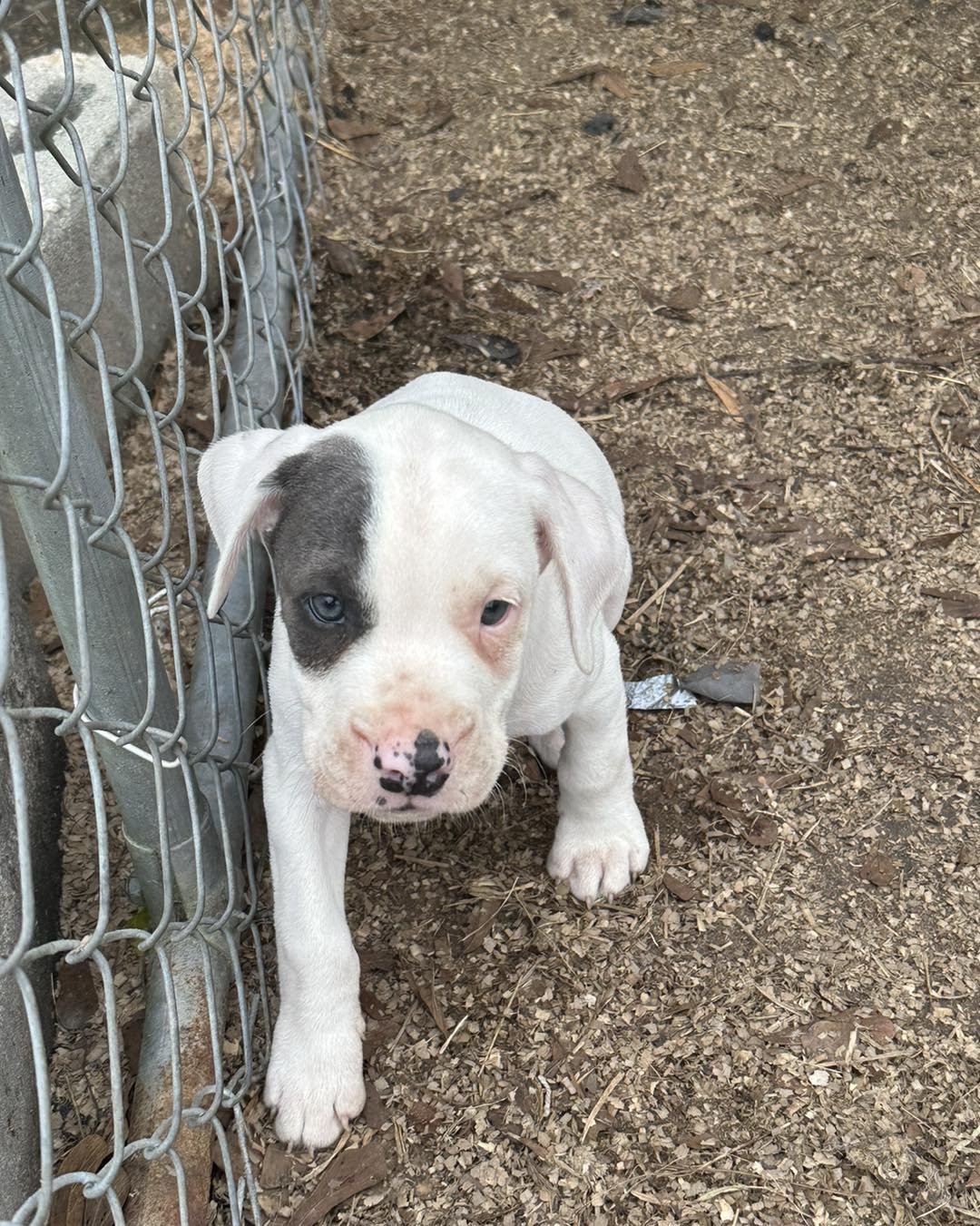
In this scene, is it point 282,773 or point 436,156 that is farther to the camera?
point 436,156

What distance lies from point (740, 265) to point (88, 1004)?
3.24 meters

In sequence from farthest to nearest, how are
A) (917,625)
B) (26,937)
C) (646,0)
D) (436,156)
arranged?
(646,0)
(436,156)
(917,625)
(26,937)

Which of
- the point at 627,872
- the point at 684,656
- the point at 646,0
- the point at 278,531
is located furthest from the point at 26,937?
the point at 646,0

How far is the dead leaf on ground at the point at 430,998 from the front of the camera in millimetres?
2773

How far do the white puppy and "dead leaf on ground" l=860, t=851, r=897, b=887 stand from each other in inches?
21.0

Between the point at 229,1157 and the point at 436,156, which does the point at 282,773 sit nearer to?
the point at 229,1157

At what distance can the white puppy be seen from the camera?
217cm

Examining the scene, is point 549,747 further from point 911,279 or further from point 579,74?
point 579,74

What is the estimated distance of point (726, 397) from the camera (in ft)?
13.4

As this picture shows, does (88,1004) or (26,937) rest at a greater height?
(26,937)

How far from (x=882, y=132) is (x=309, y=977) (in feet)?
12.9

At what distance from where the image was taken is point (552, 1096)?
103 inches

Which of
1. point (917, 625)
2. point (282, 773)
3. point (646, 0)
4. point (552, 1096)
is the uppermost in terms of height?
point (646, 0)

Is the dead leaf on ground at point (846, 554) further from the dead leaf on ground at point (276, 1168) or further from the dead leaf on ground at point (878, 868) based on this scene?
the dead leaf on ground at point (276, 1168)
